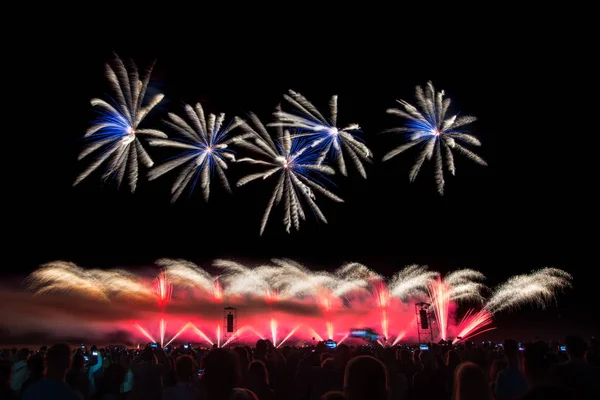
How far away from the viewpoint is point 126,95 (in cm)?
2136

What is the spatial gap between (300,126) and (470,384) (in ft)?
63.3

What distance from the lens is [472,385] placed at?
425 cm

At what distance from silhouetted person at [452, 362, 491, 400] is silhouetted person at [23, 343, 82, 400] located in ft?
12.9

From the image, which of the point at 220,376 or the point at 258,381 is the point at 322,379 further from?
the point at 220,376

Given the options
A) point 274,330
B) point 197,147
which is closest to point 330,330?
point 274,330

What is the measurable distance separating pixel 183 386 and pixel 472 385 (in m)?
3.19

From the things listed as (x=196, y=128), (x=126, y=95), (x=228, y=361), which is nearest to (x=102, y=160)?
(x=126, y=95)

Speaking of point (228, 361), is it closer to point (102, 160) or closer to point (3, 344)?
point (102, 160)

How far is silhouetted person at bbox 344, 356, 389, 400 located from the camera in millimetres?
3578

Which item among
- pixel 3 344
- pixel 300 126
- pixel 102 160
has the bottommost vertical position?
pixel 3 344

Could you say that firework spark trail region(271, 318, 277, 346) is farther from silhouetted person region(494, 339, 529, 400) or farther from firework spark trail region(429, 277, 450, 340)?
silhouetted person region(494, 339, 529, 400)

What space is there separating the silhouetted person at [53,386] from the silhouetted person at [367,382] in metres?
3.16

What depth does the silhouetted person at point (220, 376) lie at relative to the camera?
4332mm

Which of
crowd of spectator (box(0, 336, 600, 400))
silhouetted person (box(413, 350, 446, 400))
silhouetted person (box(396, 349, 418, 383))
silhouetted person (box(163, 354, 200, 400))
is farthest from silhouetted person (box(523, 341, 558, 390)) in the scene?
silhouetted person (box(396, 349, 418, 383))
